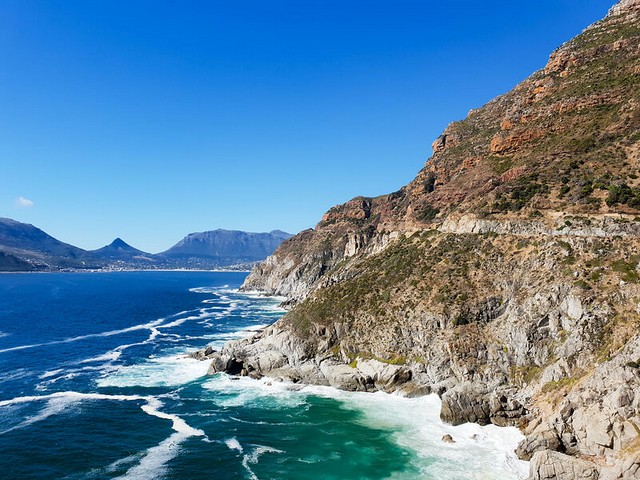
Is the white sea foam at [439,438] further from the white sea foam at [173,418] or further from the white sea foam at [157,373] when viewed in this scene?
the white sea foam at [157,373]

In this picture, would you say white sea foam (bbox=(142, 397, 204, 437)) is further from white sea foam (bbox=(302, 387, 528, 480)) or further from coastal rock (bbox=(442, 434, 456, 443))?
coastal rock (bbox=(442, 434, 456, 443))

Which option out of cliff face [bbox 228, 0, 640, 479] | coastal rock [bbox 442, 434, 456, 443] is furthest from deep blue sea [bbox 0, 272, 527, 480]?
cliff face [bbox 228, 0, 640, 479]

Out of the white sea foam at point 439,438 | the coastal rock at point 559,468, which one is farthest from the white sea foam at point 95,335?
the coastal rock at point 559,468

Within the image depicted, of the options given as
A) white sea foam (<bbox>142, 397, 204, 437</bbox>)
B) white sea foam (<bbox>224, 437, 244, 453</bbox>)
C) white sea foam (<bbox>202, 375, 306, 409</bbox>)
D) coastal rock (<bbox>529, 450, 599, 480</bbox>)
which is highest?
coastal rock (<bbox>529, 450, 599, 480</bbox>)

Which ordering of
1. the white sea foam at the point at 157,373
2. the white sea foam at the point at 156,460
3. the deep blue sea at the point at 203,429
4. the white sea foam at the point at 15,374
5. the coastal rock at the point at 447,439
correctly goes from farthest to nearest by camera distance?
1. the white sea foam at the point at 15,374
2. the white sea foam at the point at 157,373
3. the coastal rock at the point at 447,439
4. the deep blue sea at the point at 203,429
5. the white sea foam at the point at 156,460

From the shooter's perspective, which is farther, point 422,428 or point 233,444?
point 422,428

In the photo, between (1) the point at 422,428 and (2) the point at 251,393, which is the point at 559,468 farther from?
(2) the point at 251,393

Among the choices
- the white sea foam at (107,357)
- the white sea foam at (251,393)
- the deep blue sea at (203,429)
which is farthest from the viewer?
the white sea foam at (107,357)

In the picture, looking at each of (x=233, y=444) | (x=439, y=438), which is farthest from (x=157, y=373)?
(x=439, y=438)

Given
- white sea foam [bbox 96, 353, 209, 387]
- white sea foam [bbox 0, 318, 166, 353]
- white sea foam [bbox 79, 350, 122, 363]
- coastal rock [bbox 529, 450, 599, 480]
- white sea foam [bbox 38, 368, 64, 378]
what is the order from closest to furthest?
coastal rock [bbox 529, 450, 599, 480] → white sea foam [bbox 96, 353, 209, 387] → white sea foam [bbox 38, 368, 64, 378] → white sea foam [bbox 79, 350, 122, 363] → white sea foam [bbox 0, 318, 166, 353]
